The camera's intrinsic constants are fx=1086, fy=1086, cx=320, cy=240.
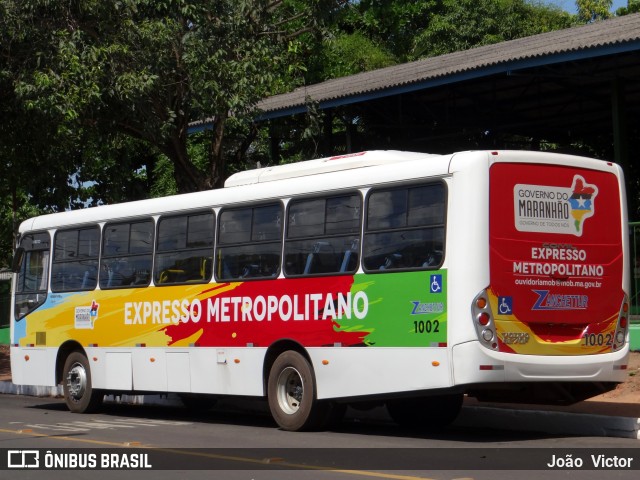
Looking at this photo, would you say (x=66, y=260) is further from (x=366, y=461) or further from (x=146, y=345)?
(x=366, y=461)

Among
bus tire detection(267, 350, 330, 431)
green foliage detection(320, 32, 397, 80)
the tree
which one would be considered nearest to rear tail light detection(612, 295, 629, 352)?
bus tire detection(267, 350, 330, 431)

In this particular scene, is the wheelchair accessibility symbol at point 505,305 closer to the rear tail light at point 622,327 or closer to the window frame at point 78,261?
the rear tail light at point 622,327

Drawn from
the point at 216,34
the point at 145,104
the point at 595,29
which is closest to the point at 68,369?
the point at 145,104

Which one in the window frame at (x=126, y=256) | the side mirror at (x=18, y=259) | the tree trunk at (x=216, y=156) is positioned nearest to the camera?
the window frame at (x=126, y=256)

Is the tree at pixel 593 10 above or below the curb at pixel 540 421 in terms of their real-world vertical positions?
above

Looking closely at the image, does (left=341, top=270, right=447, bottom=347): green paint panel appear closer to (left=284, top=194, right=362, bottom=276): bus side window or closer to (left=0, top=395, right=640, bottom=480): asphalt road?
(left=284, top=194, right=362, bottom=276): bus side window

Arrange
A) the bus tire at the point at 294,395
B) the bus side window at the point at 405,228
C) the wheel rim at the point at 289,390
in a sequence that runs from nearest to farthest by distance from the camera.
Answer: the bus side window at the point at 405,228
the bus tire at the point at 294,395
the wheel rim at the point at 289,390

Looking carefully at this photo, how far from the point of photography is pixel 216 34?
2069 cm

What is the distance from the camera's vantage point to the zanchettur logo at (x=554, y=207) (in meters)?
11.7

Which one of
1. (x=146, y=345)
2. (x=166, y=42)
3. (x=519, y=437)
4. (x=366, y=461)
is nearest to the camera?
(x=366, y=461)

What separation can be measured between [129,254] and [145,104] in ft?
17.2

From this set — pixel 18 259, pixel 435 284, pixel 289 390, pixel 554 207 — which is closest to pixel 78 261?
pixel 18 259

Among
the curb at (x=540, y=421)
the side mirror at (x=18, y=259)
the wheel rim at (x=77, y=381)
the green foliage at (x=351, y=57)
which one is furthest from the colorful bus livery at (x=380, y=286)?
the green foliage at (x=351, y=57)

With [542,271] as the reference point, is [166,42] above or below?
above
